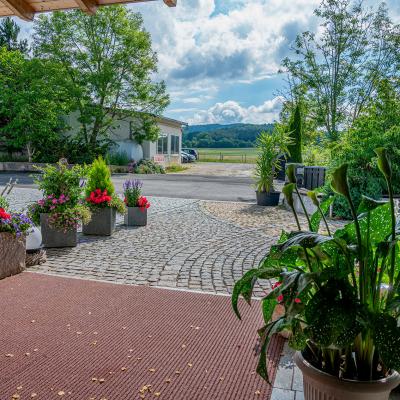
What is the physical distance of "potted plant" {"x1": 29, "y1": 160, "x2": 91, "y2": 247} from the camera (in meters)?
5.78

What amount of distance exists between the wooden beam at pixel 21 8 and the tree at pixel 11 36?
25.8 meters

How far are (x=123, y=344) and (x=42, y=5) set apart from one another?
10.1ft

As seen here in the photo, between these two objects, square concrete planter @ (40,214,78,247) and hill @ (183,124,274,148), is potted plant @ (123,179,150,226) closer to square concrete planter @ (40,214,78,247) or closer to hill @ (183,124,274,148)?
square concrete planter @ (40,214,78,247)

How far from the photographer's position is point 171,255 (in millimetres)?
5598

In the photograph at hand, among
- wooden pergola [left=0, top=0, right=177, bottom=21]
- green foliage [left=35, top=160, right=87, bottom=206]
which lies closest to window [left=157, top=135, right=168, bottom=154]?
green foliage [left=35, top=160, right=87, bottom=206]

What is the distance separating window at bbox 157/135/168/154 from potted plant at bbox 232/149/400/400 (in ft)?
81.9

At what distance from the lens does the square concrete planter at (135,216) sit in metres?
7.64

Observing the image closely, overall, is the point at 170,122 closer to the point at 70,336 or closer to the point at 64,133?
the point at 64,133

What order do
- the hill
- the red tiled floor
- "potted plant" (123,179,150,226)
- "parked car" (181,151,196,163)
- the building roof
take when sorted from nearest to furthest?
the red tiled floor → "potted plant" (123,179,150,226) → the building roof → "parked car" (181,151,196,163) → the hill

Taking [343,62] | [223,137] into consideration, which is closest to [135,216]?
[343,62]

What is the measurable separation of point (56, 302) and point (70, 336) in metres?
0.78

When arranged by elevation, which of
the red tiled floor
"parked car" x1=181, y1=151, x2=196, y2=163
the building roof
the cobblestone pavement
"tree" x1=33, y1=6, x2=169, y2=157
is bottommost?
the red tiled floor

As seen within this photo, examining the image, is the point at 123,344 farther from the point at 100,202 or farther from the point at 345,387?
the point at 100,202

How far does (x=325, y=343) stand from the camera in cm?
147
